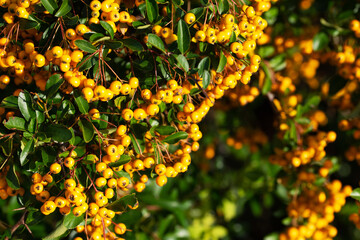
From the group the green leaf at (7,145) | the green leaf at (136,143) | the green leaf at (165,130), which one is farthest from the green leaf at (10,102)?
the green leaf at (165,130)

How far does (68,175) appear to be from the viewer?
1.51 meters

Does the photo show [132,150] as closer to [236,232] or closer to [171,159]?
[171,159]

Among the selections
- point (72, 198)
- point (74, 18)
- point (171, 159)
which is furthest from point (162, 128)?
point (74, 18)

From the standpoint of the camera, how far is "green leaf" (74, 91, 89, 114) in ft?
4.59

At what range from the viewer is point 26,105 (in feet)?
4.69

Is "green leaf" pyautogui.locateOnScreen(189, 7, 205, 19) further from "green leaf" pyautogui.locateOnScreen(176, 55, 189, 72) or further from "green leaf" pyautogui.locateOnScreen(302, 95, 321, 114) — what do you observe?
"green leaf" pyautogui.locateOnScreen(302, 95, 321, 114)

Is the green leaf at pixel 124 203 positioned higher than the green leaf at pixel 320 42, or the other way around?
the green leaf at pixel 320 42

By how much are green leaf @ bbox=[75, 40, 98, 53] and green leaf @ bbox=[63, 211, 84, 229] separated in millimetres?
709

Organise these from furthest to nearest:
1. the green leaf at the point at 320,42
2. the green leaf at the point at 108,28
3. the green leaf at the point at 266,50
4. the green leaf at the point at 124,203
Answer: the green leaf at the point at 266,50, the green leaf at the point at 320,42, the green leaf at the point at 124,203, the green leaf at the point at 108,28

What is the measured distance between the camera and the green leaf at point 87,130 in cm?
139

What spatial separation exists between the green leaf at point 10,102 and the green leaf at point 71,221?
20.4 inches

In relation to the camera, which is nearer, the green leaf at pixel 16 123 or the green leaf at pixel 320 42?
the green leaf at pixel 16 123

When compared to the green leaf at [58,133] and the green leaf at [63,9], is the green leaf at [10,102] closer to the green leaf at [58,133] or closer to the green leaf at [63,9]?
the green leaf at [58,133]

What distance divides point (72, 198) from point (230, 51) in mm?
916
